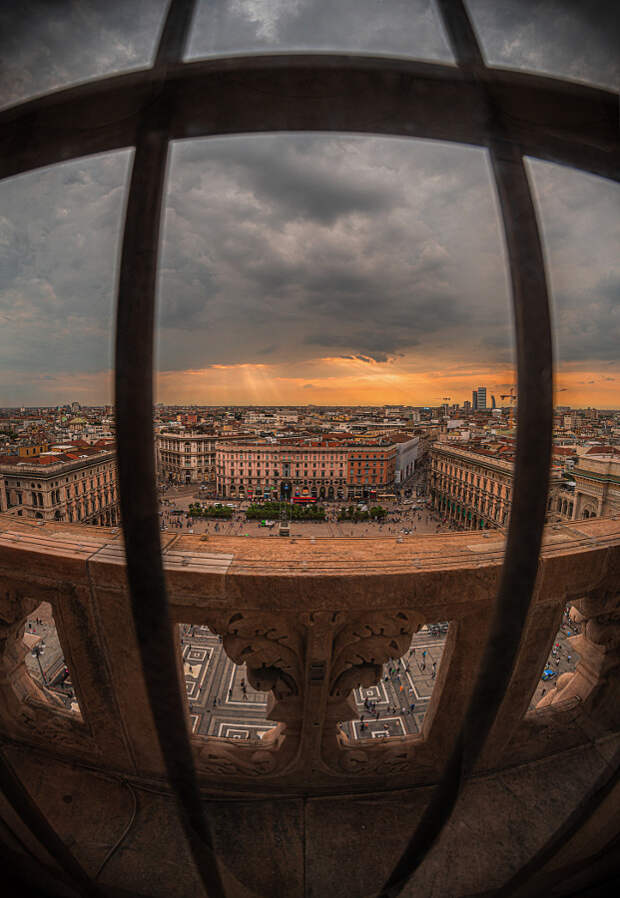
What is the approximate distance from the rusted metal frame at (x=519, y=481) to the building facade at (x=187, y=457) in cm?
3781

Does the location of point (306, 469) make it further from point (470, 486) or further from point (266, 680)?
point (266, 680)

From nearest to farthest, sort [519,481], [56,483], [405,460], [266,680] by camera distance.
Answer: [519,481] → [266,680] → [56,483] → [405,460]

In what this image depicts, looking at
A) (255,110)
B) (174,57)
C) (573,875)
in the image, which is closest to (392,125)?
(255,110)

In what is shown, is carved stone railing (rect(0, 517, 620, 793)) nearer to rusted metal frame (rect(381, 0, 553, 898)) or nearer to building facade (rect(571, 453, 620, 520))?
rusted metal frame (rect(381, 0, 553, 898))

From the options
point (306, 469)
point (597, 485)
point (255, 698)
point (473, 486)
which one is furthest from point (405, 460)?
point (255, 698)

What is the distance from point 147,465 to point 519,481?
3.53 feet

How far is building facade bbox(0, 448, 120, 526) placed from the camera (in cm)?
1834

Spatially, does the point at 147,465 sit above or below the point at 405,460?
above

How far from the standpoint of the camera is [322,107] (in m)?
1.54

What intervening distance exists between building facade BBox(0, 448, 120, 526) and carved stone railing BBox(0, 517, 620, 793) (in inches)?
653

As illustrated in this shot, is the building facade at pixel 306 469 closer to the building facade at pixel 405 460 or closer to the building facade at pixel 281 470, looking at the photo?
the building facade at pixel 281 470

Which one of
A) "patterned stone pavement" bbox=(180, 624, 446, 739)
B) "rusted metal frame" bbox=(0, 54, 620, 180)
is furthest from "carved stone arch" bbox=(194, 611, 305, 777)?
"patterned stone pavement" bbox=(180, 624, 446, 739)

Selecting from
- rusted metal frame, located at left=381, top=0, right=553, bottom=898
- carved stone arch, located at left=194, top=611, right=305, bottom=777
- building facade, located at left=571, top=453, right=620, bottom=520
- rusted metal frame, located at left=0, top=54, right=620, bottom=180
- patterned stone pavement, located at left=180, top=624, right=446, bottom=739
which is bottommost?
patterned stone pavement, located at left=180, top=624, right=446, bottom=739

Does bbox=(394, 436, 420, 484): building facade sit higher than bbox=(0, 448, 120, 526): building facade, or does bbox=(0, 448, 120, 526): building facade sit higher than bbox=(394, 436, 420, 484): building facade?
bbox=(0, 448, 120, 526): building facade
